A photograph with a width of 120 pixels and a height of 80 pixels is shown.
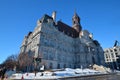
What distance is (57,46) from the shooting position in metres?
49.4

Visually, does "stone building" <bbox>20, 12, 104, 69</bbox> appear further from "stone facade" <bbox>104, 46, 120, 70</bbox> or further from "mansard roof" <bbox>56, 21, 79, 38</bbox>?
"stone facade" <bbox>104, 46, 120, 70</bbox>

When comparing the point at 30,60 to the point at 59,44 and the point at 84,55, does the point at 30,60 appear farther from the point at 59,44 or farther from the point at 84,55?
the point at 84,55

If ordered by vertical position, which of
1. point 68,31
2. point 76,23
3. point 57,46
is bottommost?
point 57,46

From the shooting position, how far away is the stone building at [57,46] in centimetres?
4322

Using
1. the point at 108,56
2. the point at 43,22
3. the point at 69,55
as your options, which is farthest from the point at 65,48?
the point at 108,56

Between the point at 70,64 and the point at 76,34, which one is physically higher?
the point at 76,34

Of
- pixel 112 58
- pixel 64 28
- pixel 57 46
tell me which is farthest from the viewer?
pixel 112 58

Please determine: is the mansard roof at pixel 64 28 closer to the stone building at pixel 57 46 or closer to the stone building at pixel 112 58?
the stone building at pixel 57 46

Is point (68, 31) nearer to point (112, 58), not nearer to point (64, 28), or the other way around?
point (64, 28)

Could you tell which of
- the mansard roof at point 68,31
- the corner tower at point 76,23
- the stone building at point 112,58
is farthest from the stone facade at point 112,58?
the mansard roof at point 68,31

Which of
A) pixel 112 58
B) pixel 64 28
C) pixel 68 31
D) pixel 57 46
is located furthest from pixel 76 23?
pixel 112 58

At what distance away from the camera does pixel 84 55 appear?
186 feet

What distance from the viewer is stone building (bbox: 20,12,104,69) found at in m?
43.2

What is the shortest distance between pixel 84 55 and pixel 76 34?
47.6 feet
